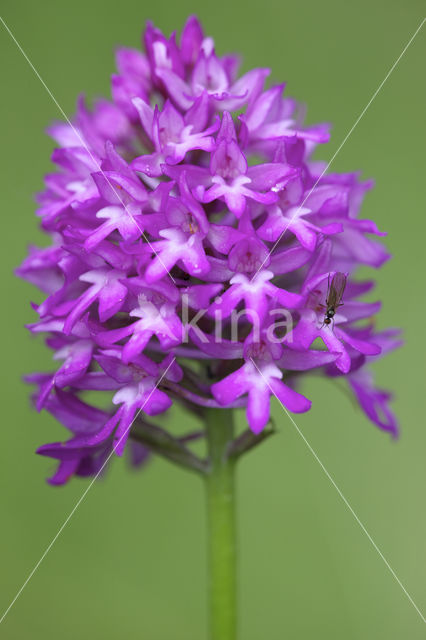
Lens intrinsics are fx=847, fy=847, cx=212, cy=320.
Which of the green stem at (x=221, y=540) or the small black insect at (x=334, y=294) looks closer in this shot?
the small black insect at (x=334, y=294)

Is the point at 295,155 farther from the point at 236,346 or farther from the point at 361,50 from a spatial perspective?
the point at 361,50

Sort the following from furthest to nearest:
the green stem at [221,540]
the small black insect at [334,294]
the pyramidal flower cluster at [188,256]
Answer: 1. the green stem at [221,540]
2. the small black insect at [334,294]
3. the pyramidal flower cluster at [188,256]

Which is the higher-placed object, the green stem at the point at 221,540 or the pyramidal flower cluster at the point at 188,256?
the pyramidal flower cluster at the point at 188,256

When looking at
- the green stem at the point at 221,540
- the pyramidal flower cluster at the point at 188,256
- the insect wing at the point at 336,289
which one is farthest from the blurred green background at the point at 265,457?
the insect wing at the point at 336,289

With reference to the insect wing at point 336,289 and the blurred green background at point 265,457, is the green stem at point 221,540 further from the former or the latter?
the blurred green background at point 265,457

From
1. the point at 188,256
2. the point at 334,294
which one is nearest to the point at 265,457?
the point at 334,294

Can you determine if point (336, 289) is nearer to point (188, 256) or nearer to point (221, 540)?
point (188, 256)

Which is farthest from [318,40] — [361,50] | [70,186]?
[70,186]
